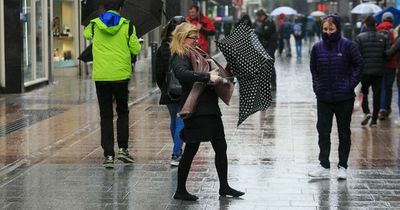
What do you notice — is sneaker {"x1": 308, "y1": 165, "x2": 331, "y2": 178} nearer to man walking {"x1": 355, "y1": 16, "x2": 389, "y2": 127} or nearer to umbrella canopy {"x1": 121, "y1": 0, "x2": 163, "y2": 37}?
umbrella canopy {"x1": 121, "y1": 0, "x2": 163, "y2": 37}

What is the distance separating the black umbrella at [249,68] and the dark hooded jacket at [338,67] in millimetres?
1117

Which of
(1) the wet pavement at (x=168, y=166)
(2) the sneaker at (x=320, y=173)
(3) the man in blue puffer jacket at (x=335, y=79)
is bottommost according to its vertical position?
(1) the wet pavement at (x=168, y=166)

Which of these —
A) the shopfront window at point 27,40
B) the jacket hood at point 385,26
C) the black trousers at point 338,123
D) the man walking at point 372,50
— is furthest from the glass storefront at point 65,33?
the black trousers at point 338,123

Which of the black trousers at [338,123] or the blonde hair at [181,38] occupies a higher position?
the blonde hair at [181,38]

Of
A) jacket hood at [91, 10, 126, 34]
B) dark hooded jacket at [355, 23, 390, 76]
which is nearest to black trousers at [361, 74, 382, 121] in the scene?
dark hooded jacket at [355, 23, 390, 76]

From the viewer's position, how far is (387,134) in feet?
39.9

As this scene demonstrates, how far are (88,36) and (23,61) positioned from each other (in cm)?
946

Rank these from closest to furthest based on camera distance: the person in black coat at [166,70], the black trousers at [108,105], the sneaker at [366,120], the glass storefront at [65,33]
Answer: the person in black coat at [166,70], the black trousers at [108,105], the sneaker at [366,120], the glass storefront at [65,33]

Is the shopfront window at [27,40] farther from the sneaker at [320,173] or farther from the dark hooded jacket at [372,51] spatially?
the sneaker at [320,173]

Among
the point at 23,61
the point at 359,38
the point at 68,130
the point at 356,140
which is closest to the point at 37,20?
the point at 23,61

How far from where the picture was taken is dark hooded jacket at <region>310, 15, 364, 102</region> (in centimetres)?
877

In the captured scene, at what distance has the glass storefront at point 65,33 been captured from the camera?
23.4 meters

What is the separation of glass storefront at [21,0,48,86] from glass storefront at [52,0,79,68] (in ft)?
7.64

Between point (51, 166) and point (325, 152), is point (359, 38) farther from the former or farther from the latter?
point (51, 166)
